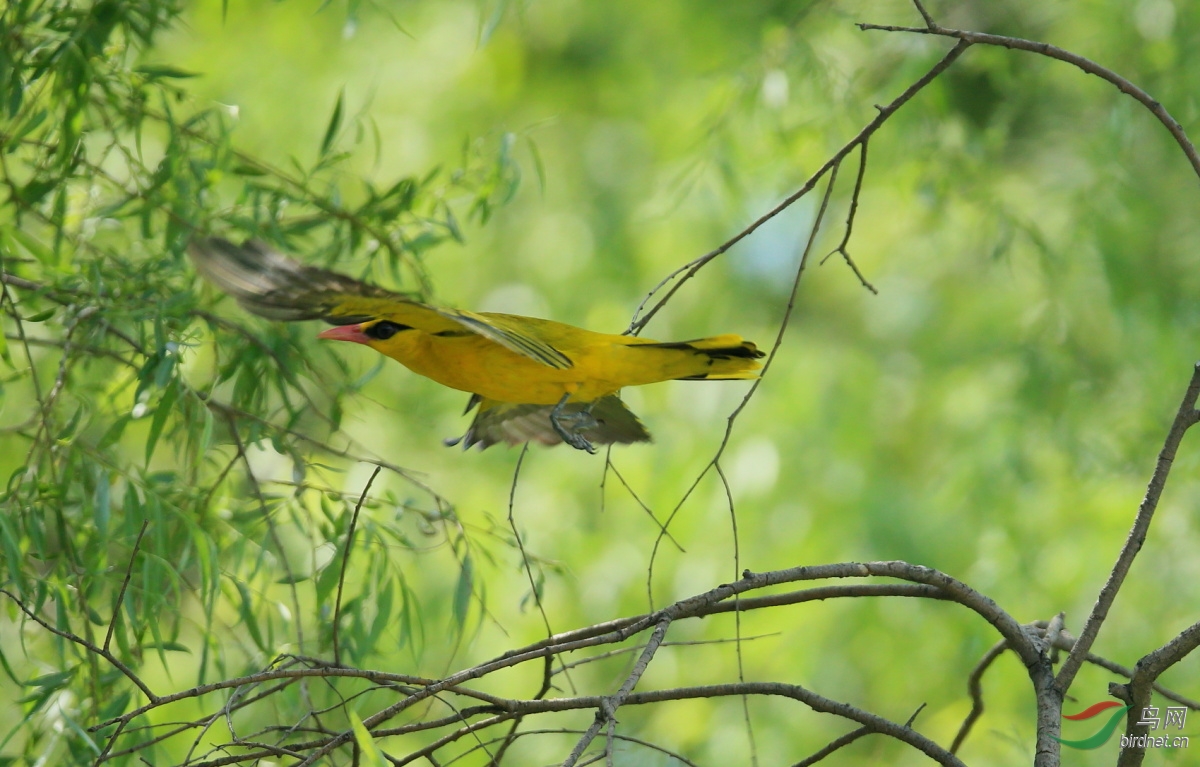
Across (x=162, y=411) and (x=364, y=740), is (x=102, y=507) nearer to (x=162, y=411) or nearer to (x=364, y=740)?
(x=162, y=411)

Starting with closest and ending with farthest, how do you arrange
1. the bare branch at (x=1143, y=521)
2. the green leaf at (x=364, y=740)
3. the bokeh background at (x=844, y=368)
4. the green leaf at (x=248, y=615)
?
1. the green leaf at (x=364, y=740)
2. the bare branch at (x=1143, y=521)
3. the green leaf at (x=248, y=615)
4. the bokeh background at (x=844, y=368)

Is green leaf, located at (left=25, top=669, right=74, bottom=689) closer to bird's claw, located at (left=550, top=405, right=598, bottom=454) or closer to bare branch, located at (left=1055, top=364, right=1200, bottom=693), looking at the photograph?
bird's claw, located at (left=550, top=405, right=598, bottom=454)

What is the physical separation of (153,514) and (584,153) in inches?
195

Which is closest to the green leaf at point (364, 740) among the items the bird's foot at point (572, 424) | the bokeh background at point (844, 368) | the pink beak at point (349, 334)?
the pink beak at point (349, 334)

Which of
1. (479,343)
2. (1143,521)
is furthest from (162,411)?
(1143,521)

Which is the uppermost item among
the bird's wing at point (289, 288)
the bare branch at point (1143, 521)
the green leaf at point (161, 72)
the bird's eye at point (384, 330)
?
the green leaf at point (161, 72)

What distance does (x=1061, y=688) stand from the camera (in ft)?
4.54

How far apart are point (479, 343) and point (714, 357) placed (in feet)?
1.54

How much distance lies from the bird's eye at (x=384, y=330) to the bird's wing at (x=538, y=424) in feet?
1.38

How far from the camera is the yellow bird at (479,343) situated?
6.29ft

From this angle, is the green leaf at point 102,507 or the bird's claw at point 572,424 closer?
the green leaf at point 102,507

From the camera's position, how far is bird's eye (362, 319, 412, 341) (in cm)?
220

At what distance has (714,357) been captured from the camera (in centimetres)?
228
